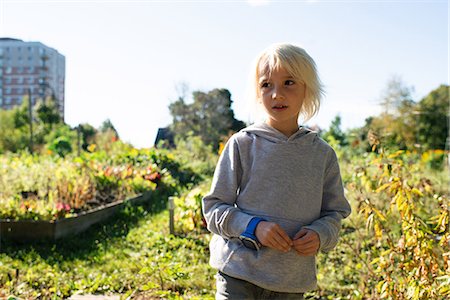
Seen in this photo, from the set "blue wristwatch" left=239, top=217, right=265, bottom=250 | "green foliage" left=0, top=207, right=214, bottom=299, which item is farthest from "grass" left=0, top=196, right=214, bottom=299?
"blue wristwatch" left=239, top=217, right=265, bottom=250

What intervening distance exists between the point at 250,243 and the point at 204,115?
16474mm

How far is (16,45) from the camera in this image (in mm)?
45344

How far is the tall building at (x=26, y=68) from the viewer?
136 ft

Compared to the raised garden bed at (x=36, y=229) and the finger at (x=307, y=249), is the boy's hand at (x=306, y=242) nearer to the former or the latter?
the finger at (x=307, y=249)

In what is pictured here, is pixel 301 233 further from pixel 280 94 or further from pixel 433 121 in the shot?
pixel 433 121

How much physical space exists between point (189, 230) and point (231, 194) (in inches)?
147

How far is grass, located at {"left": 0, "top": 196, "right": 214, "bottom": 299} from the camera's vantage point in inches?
126

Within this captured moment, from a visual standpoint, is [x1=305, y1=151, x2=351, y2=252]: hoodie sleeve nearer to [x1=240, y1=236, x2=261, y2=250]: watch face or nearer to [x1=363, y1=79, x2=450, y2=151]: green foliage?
[x1=240, y1=236, x2=261, y2=250]: watch face

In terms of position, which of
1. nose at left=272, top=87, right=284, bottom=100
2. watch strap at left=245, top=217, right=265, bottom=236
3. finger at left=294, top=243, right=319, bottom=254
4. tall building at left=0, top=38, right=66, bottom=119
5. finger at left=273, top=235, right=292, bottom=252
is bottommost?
finger at left=294, top=243, right=319, bottom=254

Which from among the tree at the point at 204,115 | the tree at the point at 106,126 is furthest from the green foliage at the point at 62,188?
the tree at the point at 106,126

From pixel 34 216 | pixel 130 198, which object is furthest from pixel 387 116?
pixel 34 216

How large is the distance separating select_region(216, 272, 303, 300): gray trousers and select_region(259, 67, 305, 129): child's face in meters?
0.60

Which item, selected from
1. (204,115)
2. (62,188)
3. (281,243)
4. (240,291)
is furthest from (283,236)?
(204,115)

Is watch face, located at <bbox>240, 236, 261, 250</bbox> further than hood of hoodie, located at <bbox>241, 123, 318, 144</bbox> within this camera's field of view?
No
